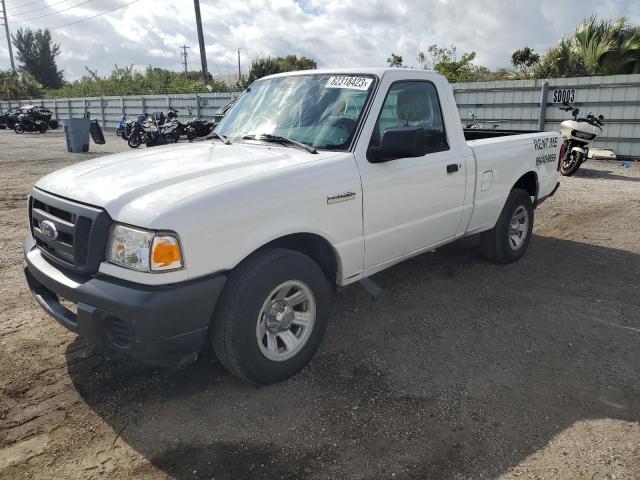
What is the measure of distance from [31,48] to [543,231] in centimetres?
7601

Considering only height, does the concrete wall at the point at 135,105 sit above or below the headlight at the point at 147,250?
above

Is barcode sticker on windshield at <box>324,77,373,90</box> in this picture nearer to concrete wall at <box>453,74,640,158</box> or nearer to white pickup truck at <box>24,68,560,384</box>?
white pickup truck at <box>24,68,560,384</box>

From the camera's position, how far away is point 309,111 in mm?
3768

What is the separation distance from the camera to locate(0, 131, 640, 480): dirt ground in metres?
2.58

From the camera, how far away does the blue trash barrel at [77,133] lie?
16781 mm

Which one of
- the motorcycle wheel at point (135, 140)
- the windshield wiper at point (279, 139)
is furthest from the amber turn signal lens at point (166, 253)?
the motorcycle wheel at point (135, 140)

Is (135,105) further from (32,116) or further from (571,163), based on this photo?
(571,163)

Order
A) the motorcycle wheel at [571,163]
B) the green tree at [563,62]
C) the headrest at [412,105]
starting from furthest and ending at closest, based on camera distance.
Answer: the green tree at [563,62]
the motorcycle wheel at [571,163]
the headrest at [412,105]

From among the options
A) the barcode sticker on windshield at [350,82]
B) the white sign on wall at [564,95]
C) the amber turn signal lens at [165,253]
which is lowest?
the amber turn signal lens at [165,253]

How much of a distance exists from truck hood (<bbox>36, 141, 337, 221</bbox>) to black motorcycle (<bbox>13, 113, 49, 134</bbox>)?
27483mm

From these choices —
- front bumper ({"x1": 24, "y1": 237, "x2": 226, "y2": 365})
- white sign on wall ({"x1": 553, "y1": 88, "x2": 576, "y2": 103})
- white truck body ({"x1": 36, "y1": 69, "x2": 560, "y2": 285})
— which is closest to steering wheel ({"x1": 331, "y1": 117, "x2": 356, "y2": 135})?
white truck body ({"x1": 36, "y1": 69, "x2": 560, "y2": 285})

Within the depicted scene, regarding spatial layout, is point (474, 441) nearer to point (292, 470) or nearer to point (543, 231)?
point (292, 470)

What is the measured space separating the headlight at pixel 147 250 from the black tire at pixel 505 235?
3.61 meters

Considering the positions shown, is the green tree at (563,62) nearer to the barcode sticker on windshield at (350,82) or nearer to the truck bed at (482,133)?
the truck bed at (482,133)
